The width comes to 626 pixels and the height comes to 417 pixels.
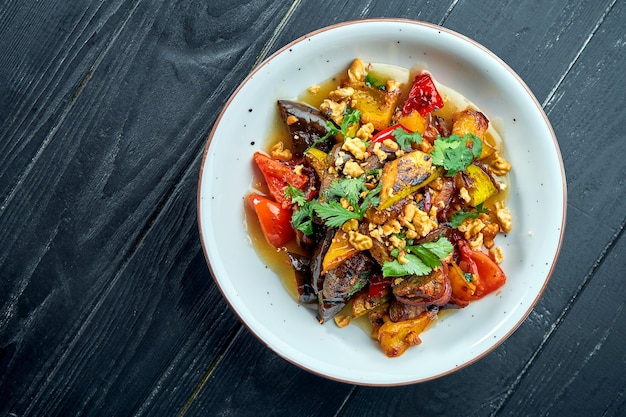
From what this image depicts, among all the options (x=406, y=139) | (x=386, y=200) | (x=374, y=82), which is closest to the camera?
(x=386, y=200)

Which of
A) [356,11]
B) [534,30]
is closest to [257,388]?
[356,11]

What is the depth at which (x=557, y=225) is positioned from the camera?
81.2 inches

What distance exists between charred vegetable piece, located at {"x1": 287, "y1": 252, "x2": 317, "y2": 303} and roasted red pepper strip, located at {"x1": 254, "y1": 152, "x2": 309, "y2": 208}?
0.76 feet

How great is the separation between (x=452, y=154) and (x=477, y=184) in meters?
0.18

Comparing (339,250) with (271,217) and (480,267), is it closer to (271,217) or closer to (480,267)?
(271,217)

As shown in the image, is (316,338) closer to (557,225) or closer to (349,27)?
(557,225)

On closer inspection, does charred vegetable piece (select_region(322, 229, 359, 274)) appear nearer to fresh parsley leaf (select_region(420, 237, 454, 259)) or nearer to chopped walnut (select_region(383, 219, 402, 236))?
chopped walnut (select_region(383, 219, 402, 236))

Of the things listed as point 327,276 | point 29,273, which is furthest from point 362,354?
point 29,273

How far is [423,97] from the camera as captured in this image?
2135 millimetres

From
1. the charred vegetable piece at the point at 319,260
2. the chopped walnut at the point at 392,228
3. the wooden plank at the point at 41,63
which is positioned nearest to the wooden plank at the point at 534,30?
the chopped walnut at the point at 392,228

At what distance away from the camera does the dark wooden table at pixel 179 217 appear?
2352 mm

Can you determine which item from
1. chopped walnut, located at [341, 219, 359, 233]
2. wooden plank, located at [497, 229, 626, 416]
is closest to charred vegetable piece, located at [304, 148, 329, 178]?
chopped walnut, located at [341, 219, 359, 233]

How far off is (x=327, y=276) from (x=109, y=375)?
1.14 metres

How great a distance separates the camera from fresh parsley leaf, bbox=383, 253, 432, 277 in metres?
1.91
